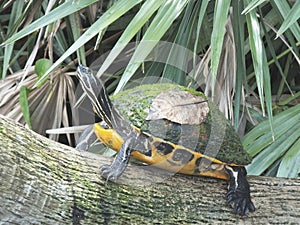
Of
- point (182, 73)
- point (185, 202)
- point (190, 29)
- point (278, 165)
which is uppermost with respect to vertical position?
point (190, 29)

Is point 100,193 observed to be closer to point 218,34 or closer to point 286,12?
point 218,34

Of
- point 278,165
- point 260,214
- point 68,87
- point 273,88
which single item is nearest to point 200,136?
point 260,214

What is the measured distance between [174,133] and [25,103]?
2.67 feet

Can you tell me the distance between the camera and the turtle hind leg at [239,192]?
129 centimetres

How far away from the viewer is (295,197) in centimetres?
137

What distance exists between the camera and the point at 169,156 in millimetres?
1321

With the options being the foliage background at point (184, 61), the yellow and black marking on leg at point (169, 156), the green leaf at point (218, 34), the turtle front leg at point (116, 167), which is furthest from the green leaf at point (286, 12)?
the turtle front leg at point (116, 167)

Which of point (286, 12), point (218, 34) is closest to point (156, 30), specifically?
point (218, 34)

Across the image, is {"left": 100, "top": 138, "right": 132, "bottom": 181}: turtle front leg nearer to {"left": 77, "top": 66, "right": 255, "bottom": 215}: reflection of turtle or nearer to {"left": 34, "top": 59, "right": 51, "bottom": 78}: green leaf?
{"left": 77, "top": 66, "right": 255, "bottom": 215}: reflection of turtle

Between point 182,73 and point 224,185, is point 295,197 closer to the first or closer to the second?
point 224,185

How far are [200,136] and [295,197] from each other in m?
0.26

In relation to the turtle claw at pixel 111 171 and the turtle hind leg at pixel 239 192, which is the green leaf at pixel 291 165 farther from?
the turtle claw at pixel 111 171

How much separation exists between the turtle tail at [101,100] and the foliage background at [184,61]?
0.19m

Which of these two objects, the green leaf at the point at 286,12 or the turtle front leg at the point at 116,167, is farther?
the green leaf at the point at 286,12
